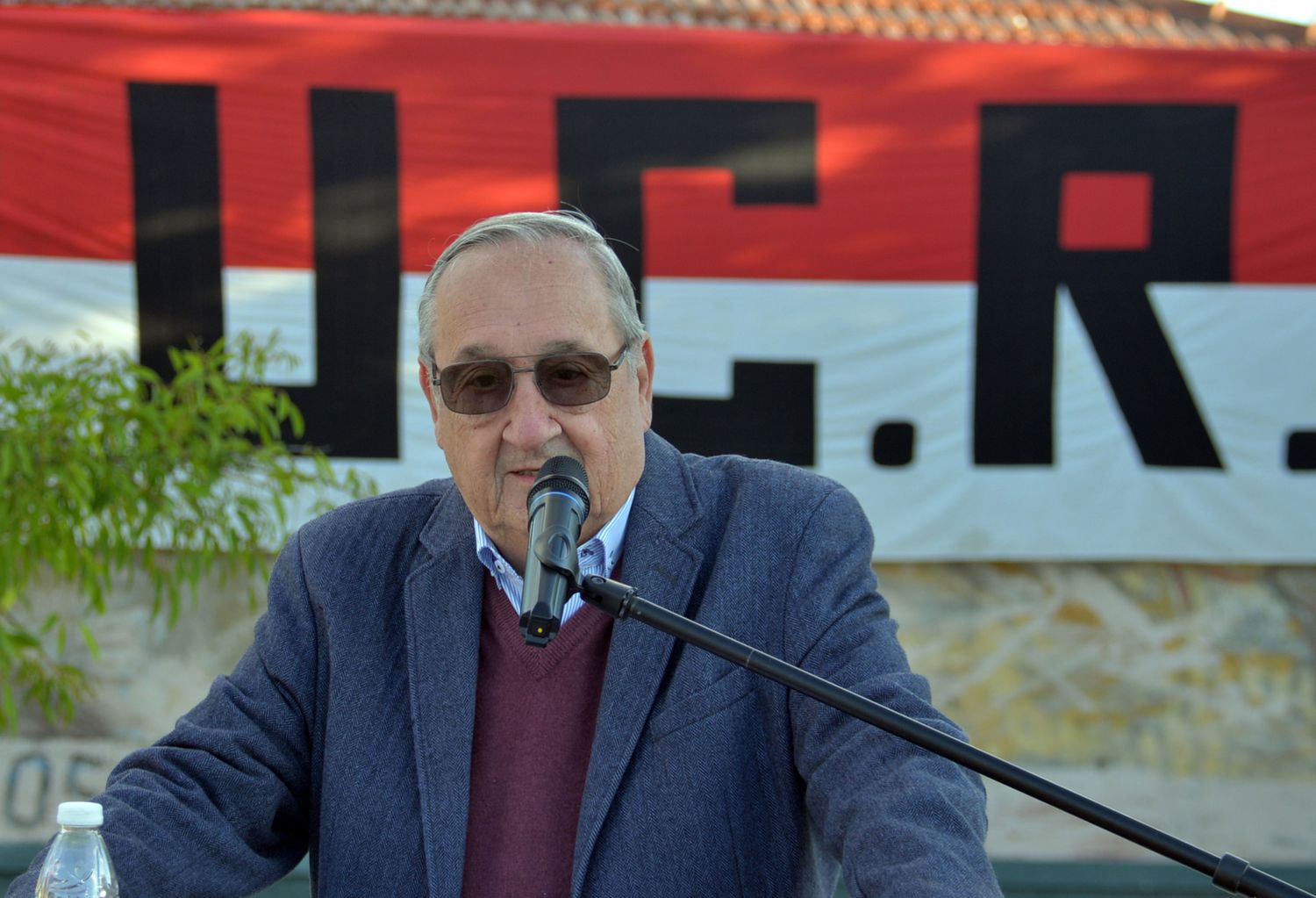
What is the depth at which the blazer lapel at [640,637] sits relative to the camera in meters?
1.83

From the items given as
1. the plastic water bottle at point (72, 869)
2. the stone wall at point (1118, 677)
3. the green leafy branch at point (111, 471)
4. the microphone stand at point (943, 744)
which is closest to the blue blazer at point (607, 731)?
the plastic water bottle at point (72, 869)

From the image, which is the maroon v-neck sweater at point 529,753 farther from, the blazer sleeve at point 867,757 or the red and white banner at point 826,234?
the red and white banner at point 826,234

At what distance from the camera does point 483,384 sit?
187 cm

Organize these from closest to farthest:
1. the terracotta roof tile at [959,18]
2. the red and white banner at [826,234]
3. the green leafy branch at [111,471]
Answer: the green leafy branch at [111,471] < the red and white banner at [826,234] < the terracotta roof tile at [959,18]

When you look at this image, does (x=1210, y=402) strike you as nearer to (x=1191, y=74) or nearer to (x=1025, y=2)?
(x=1191, y=74)

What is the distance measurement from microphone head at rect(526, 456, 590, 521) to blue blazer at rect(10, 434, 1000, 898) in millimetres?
466

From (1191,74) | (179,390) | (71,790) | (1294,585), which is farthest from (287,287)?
(1294,585)

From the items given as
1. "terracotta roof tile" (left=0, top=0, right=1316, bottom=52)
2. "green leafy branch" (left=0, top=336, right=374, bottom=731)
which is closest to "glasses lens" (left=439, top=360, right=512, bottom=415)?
"green leafy branch" (left=0, top=336, right=374, bottom=731)

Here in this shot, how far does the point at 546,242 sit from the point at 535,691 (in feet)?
2.06

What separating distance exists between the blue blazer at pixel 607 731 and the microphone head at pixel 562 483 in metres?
0.47

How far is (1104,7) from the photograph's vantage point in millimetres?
4223

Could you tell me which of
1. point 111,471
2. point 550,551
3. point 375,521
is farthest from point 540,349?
point 111,471

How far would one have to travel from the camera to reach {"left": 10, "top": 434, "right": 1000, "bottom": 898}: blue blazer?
1.80 m

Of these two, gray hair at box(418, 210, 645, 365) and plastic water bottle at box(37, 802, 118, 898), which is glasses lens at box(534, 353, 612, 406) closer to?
gray hair at box(418, 210, 645, 365)
